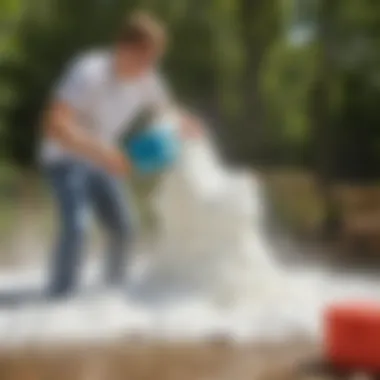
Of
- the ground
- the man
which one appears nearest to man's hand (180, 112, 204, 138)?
the man

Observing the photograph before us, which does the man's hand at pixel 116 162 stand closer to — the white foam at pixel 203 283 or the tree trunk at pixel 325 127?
the white foam at pixel 203 283

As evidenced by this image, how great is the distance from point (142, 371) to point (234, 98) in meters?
0.32

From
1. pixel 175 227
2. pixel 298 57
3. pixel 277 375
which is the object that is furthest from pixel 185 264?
pixel 298 57

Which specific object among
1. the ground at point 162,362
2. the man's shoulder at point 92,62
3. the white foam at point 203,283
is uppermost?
the man's shoulder at point 92,62

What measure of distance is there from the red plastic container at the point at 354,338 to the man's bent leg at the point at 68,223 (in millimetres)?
286

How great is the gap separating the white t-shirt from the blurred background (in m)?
0.01

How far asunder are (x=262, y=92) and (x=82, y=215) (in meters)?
0.24

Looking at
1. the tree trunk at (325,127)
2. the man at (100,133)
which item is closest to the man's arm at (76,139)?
the man at (100,133)

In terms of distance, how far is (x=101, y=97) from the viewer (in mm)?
1139

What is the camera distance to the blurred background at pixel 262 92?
1122mm

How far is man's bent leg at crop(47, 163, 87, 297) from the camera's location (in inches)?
44.1

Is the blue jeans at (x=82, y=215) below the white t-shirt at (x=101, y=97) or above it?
below

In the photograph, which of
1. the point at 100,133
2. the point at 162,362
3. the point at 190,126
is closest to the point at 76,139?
the point at 100,133

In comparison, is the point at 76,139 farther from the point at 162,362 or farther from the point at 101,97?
the point at 162,362
